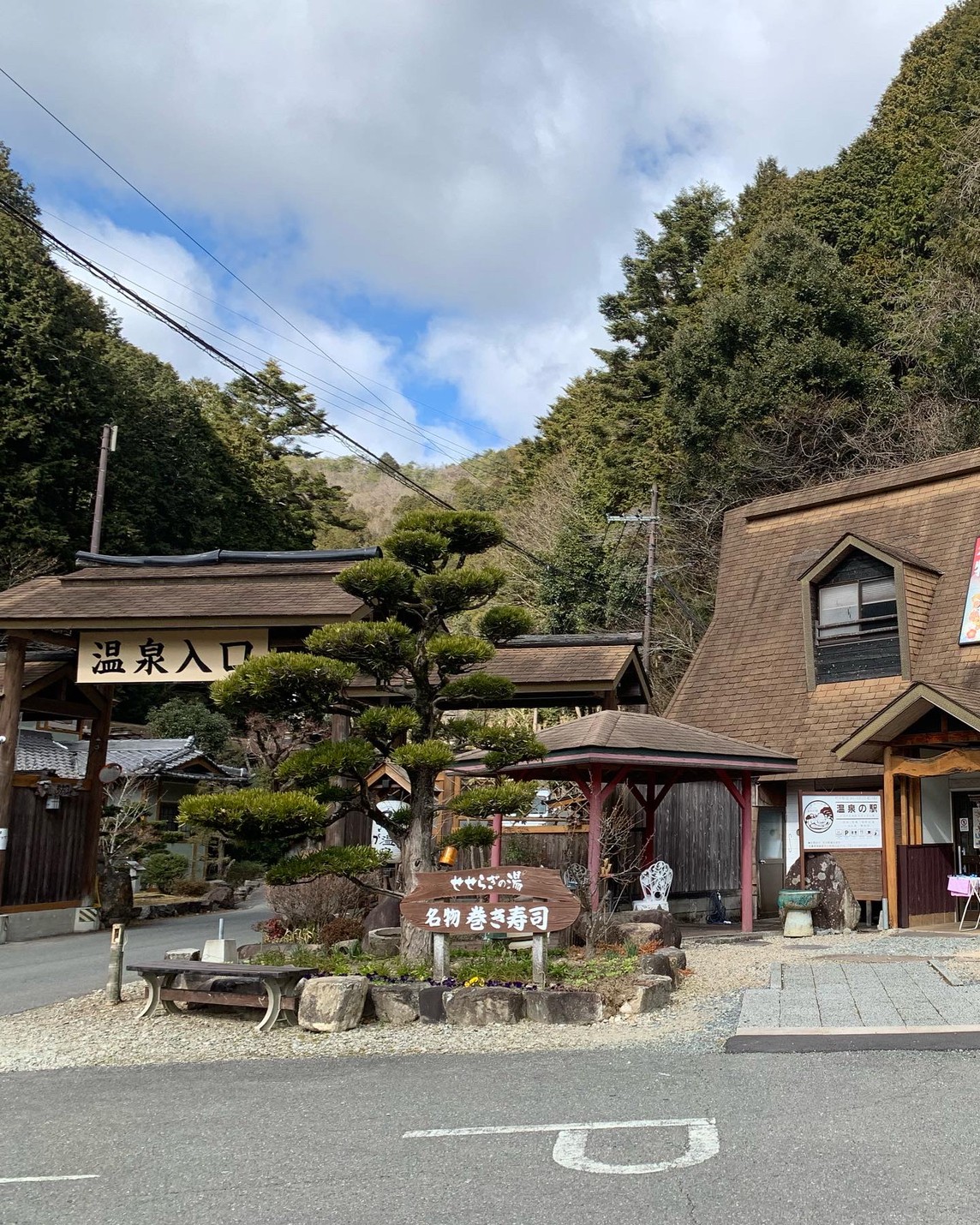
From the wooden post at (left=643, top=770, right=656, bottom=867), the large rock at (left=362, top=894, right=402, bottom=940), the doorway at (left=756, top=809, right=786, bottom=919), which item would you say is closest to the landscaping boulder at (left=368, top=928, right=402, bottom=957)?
the large rock at (left=362, top=894, right=402, bottom=940)

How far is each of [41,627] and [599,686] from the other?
8.16m

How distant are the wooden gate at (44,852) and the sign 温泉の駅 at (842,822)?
11.7m

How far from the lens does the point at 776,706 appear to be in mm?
18500

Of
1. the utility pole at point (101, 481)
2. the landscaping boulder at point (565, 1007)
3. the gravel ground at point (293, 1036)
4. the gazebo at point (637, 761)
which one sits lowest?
the gravel ground at point (293, 1036)

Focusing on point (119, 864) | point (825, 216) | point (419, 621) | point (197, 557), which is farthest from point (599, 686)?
point (825, 216)

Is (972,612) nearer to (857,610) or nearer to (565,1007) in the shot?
(857,610)

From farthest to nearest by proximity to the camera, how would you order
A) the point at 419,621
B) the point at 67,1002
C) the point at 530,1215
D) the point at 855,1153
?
the point at 419,621 < the point at 67,1002 < the point at 855,1153 < the point at 530,1215

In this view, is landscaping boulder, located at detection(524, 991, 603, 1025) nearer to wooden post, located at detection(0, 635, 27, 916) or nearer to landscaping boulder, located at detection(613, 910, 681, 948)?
landscaping boulder, located at detection(613, 910, 681, 948)

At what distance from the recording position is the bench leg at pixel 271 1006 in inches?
352

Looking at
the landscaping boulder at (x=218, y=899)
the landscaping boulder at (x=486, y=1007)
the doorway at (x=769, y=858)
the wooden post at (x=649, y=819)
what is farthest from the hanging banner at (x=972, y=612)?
the landscaping boulder at (x=218, y=899)

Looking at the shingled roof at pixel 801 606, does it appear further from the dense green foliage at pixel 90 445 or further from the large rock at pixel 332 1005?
the dense green foliage at pixel 90 445

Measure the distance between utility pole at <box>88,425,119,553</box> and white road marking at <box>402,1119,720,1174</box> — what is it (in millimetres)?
28176

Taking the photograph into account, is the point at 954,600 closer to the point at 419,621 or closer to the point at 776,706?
the point at 776,706

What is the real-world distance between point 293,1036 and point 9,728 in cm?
869
